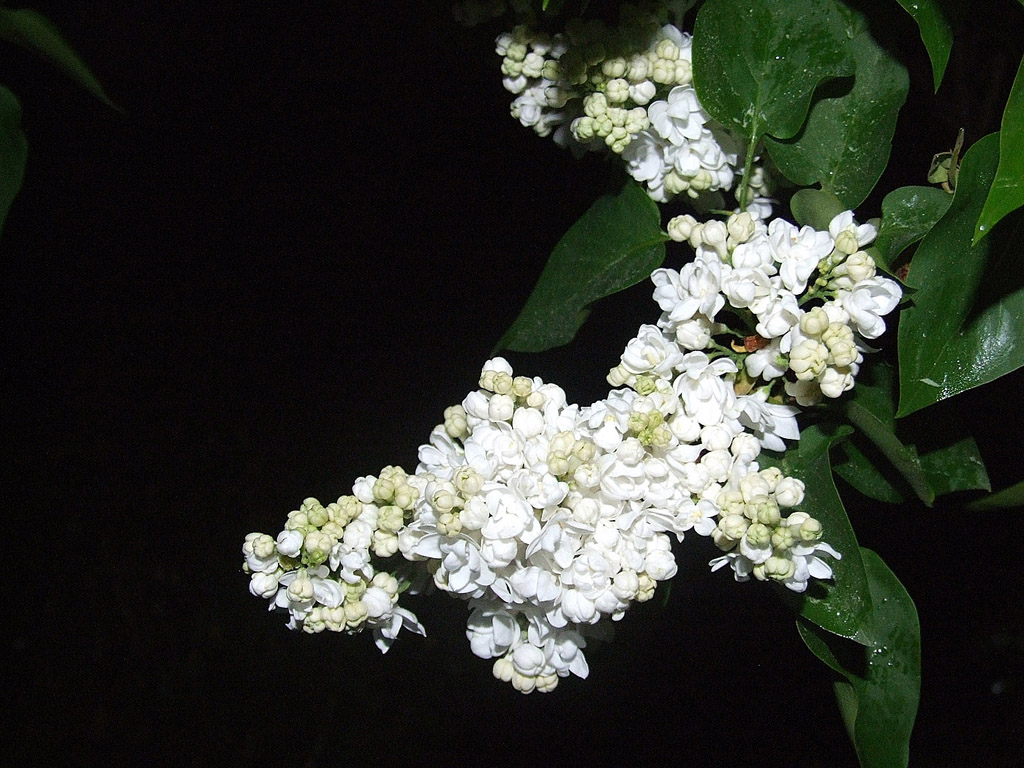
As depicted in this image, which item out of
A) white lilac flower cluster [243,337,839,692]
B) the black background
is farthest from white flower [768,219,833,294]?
the black background

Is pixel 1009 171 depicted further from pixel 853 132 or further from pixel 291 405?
pixel 291 405

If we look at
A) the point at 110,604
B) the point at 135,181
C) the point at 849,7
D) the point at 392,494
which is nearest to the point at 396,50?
the point at 135,181

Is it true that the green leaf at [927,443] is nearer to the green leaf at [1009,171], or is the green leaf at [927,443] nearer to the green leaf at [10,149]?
the green leaf at [1009,171]

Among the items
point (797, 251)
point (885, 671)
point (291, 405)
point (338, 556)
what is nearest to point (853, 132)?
point (797, 251)

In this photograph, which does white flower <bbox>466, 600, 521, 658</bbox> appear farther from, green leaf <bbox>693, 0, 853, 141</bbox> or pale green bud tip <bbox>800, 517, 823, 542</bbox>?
green leaf <bbox>693, 0, 853, 141</bbox>

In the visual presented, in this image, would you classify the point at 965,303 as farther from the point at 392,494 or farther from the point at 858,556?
the point at 392,494

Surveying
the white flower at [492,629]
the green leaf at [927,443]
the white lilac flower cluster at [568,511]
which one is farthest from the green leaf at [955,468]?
the white flower at [492,629]
